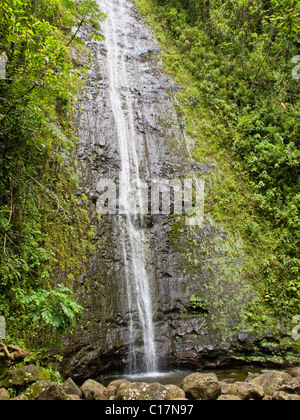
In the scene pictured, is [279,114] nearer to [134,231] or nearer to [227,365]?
[134,231]

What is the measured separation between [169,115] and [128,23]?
6.66 meters

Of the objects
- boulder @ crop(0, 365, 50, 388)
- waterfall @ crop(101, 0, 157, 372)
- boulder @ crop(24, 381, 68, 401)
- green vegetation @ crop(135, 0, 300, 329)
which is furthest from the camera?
green vegetation @ crop(135, 0, 300, 329)

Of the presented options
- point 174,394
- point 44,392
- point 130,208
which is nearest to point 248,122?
point 130,208

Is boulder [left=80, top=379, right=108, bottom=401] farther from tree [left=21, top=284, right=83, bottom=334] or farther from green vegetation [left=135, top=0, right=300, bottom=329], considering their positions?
green vegetation [left=135, top=0, right=300, bottom=329]

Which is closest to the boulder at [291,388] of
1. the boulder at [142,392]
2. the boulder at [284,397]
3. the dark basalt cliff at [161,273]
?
the boulder at [284,397]

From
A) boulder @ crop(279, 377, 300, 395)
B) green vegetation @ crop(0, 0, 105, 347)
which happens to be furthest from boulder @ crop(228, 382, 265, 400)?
green vegetation @ crop(0, 0, 105, 347)

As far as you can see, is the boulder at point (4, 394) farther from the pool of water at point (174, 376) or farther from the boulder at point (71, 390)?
the pool of water at point (174, 376)

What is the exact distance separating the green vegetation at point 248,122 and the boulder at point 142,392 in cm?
351

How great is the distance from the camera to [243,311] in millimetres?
6473

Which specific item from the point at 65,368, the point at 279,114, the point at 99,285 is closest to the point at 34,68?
the point at 99,285

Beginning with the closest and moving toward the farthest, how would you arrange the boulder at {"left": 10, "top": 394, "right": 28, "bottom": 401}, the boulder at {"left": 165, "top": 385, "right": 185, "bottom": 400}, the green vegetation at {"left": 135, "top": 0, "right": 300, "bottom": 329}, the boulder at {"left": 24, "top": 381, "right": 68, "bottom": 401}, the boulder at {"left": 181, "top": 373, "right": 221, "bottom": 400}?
the boulder at {"left": 10, "top": 394, "right": 28, "bottom": 401}, the boulder at {"left": 24, "top": 381, "right": 68, "bottom": 401}, the boulder at {"left": 165, "top": 385, "right": 185, "bottom": 400}, the boulder at {"left": 181, "top": 373, "right": 221, "bottom": 400}, the green vegetation at {"left": 135, "top": 0, "right": 300, "bottom": 329}

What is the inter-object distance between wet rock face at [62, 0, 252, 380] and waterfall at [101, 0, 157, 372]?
12 centimetres

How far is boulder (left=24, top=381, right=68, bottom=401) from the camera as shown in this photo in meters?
2.98

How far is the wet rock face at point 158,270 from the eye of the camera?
561 cm
